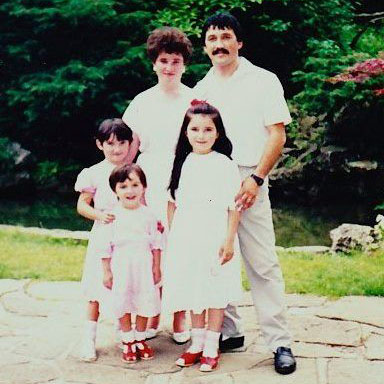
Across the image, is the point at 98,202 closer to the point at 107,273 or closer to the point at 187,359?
the point at 107,273

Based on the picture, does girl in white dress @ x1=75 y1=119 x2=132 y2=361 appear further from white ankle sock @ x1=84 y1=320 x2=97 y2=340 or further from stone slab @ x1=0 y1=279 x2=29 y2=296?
stone slab @ x1=0 y1=279 x2=29 y2=296

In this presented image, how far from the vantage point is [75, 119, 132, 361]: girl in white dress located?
343 cm

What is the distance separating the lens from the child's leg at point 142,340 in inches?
135

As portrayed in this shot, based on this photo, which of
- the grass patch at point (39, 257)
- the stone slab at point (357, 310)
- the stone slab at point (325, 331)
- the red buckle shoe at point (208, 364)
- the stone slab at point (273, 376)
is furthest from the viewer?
the grass patch at point (39, 257)

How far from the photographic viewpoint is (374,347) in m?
3.51

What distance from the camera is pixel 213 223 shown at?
10.6ft

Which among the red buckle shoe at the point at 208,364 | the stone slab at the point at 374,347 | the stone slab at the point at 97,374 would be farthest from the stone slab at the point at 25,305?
the stone slab at the point at 374,347

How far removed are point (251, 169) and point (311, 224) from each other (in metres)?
5.60

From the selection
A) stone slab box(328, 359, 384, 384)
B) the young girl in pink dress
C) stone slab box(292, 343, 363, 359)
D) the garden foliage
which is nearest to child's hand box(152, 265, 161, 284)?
the young girl in pink dress

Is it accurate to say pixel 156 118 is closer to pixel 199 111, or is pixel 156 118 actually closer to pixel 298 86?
pixel 199 111

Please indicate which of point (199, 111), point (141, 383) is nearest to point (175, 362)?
point (141, 383)

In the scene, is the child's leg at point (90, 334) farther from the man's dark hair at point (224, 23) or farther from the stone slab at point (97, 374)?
the man's dark hair at point (224, 23)

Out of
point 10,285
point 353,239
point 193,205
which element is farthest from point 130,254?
point 353,239

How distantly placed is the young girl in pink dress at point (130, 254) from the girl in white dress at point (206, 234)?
0.12m
